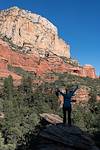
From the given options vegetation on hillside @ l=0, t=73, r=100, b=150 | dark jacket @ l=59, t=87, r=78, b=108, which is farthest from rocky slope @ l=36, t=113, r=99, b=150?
vegetation on hillside @ l=0, t=73, r=100, b=150

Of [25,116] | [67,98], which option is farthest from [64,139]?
[25,116]

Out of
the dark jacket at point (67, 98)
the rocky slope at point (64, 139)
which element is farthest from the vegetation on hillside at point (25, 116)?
the dark jacket at point (67, 98)

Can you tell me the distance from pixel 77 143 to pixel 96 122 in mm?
40641

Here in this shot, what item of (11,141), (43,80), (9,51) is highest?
(9,51)

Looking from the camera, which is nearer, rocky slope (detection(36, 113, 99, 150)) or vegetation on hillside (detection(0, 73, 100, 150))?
rocky slope (detection(36, 113, 99, 150))

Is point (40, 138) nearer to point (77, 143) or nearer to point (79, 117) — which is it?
point (77, 143)

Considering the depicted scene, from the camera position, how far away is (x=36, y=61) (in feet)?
555

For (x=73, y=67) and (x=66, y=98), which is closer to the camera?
(x=66, y=98)

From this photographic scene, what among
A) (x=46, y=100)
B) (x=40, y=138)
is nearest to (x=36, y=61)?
(x=46, y=100)

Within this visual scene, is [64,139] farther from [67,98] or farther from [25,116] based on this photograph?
[25,116]

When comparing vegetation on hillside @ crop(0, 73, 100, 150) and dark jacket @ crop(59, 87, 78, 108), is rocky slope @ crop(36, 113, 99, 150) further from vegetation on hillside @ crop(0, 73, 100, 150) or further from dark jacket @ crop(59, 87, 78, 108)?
vegetation on hillside @ crop(0, 73, 100, 150)

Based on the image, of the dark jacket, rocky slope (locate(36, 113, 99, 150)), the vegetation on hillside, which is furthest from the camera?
the vegetation on hillside

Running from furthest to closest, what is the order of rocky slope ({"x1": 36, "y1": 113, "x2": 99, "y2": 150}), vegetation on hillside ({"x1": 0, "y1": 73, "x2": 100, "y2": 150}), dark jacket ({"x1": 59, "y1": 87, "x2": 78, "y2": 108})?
vegetation on hillside ({"x1": 0, "y1": 73, "x2": 100, "y2": 150})
dark jacket ({"x1": 59, "y1": 87, "x2": 78, "y2": 108})
rocky slope ({"x1": 36, "y1": 113, "x2": 99, "y2": 150})

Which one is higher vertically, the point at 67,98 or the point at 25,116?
the point at 67,98
